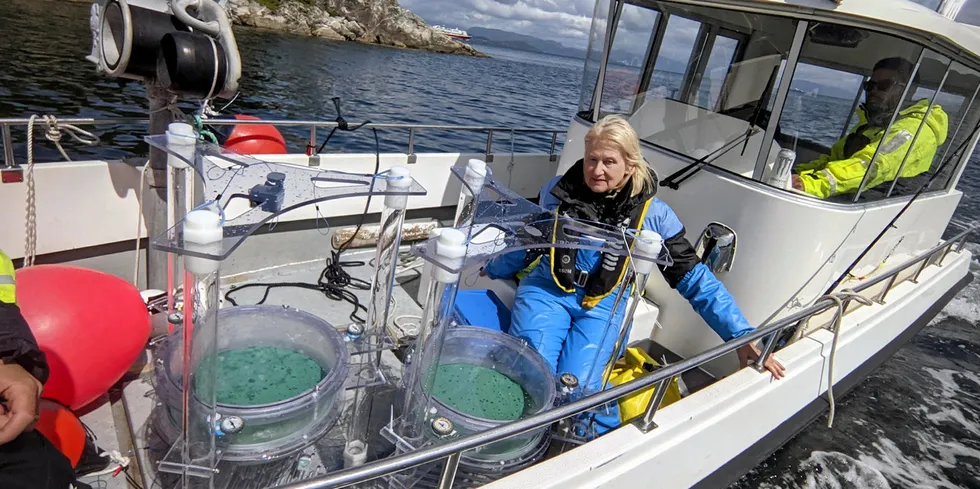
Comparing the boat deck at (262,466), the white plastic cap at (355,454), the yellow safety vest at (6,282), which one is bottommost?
the boat deck at (262,466)

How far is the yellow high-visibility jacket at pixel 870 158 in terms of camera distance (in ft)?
11.2

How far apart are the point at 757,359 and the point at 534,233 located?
156 centimetres

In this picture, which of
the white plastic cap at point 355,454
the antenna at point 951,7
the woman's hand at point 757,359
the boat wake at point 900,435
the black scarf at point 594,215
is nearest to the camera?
the white plastic cap at point 355,454

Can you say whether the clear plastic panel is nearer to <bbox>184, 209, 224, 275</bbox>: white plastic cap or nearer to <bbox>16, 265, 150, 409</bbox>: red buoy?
<bbox>184, 209, 224, 275</bbox>: white plastic cap

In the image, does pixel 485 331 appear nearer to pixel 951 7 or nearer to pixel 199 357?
pixel 199 357

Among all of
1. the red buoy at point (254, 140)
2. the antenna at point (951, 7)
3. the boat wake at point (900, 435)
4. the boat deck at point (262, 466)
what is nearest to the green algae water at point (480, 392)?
the boat deck at point (262, 466)

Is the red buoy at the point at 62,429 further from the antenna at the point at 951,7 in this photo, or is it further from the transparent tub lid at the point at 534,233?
the antenna at the point at 951,7

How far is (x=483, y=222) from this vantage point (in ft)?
7.20

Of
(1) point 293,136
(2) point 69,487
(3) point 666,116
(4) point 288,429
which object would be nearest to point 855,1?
(3) point 666,116

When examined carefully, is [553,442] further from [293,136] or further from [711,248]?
[293,136]

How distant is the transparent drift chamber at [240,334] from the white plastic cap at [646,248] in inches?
33.2

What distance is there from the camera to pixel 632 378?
9.69 ft

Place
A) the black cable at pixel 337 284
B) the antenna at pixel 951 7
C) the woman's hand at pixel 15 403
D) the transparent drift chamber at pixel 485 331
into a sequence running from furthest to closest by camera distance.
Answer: the antenna at pixel 951 7
the black cable at pixel 337 284
the transparent drift chamber at pixel 485 331
the woman's hand at pixel 15 403

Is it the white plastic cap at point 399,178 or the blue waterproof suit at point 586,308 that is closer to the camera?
the white plastic cap at point 399,178
